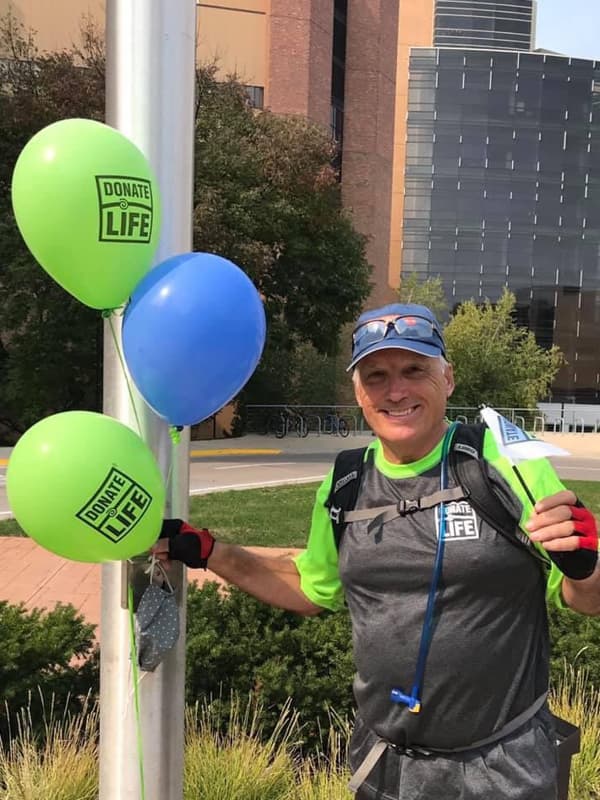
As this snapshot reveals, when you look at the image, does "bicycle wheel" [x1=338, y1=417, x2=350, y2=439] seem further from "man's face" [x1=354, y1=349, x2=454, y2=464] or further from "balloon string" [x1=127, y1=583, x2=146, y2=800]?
"man's face" [x1=354, y1=349, x2=454, y2=464]

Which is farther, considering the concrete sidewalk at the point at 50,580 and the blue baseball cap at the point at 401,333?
the concrete sidewalk at the point at 50,580

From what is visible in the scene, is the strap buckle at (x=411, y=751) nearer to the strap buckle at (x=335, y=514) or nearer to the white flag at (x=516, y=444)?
the strap buckle at (x=335, y=514)

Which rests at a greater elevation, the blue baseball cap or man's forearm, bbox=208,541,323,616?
the blue baseball cap

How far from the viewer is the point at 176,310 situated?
5.78ft

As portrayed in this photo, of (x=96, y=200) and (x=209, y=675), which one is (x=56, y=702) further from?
(x=96, y=200)

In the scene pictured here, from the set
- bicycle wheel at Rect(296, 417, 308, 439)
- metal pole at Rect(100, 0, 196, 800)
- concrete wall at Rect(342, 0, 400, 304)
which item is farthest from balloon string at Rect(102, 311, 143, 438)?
concrete wall at Rect(342, 0, 400, 304)

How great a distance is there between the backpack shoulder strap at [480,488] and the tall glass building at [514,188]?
5009cm

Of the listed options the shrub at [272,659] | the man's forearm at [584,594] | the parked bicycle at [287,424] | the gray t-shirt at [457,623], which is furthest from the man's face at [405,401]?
Result: the parked bicycle at [287,424]

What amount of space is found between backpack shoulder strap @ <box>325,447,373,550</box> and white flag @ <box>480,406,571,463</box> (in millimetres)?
406

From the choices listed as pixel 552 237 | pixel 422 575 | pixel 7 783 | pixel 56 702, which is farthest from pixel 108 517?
pixel 552 237

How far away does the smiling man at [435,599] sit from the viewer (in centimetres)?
169

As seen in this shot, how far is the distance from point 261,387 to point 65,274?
21.4 metres

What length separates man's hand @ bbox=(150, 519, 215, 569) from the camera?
1999mm

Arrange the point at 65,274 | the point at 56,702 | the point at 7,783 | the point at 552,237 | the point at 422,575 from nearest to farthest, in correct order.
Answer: the point at 422,575, the point at 65,274, the point at 7,783, the point at 56,702, the point at 552,237
